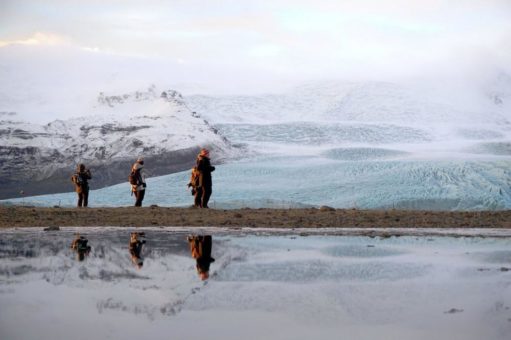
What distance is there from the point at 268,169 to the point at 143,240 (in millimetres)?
20772

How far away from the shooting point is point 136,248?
1488 cm

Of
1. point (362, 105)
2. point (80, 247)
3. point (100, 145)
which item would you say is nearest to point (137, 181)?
point (80, 247)

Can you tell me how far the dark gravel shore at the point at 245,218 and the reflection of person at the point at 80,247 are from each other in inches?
167

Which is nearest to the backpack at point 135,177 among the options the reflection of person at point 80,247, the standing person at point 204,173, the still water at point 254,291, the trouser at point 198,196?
the trouser at point 198,196

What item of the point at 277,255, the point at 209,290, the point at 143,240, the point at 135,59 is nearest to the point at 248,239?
the point at 143,240

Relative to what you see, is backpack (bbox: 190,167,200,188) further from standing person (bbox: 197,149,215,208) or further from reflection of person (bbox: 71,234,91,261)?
reflection of person (bbox: 71,234,91,261)

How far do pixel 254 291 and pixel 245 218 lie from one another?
473 inches

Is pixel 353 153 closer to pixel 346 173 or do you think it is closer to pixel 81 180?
pixel 346 173

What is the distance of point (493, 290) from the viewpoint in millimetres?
10484

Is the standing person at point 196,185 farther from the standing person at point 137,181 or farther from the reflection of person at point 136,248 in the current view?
the reflection of person at point 136,248

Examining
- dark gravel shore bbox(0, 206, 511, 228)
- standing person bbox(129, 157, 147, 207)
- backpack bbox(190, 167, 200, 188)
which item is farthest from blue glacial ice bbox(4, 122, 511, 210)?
dark gravel shore bbox(0, 206, 511, 228)

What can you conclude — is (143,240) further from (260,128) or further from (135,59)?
(135,59)

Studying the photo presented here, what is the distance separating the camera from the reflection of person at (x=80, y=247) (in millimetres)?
13609

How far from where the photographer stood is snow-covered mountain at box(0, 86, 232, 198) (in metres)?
42.2
